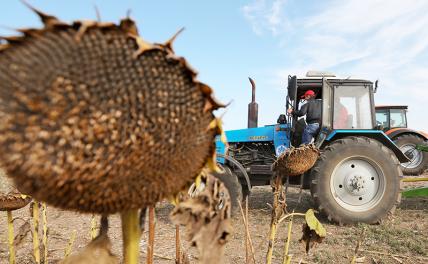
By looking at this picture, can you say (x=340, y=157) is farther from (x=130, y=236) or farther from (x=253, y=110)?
(x=130, y=236)

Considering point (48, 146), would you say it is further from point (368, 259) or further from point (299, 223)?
point (299, 223)

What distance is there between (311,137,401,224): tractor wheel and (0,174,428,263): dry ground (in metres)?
0.26

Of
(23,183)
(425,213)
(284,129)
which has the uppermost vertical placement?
(284,129)

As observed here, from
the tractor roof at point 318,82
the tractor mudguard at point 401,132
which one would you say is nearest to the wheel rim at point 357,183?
the tractor roof at point 318,82

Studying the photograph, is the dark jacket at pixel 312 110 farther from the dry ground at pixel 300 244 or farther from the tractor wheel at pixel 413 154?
the tractor wheel at pixel 413 154

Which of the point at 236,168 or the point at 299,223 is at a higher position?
the point at 236,168

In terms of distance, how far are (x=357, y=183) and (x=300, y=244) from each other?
6.53 ft

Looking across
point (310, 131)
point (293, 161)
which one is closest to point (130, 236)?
point (293, 161)

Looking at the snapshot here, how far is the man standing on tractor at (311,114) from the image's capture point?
21.6 ft

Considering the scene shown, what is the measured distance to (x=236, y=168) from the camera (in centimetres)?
727

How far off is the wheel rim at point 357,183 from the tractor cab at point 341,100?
2.39 ft

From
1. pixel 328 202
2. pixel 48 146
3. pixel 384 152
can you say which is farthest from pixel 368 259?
pixel 48 146

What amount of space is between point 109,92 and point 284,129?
677cm

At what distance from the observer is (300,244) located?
16.0 feet
